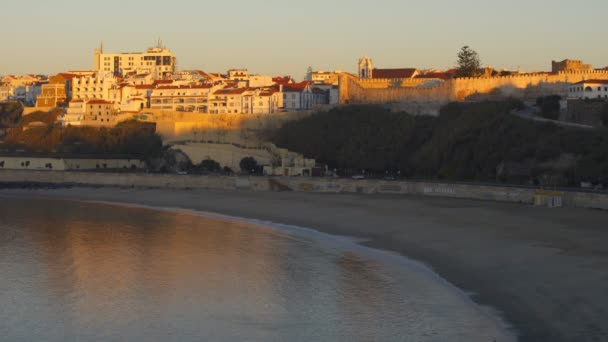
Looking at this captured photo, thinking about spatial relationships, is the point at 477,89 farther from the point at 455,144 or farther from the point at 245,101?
the point at 245,101

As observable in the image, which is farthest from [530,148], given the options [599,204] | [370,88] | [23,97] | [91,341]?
[23,97]

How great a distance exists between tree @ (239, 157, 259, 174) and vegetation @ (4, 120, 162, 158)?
5.55 metres

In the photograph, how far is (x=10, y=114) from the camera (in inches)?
2493

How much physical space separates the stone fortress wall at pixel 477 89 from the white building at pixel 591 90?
96 cm

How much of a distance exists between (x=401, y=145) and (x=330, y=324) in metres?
28.0

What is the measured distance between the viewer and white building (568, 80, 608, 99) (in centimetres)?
4306

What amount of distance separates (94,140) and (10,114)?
14.4 metres

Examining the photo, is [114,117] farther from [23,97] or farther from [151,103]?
[23,97]

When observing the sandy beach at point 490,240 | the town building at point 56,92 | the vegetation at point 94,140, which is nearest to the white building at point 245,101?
the vegetation at point 94,140

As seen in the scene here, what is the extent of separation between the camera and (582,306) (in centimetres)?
1525

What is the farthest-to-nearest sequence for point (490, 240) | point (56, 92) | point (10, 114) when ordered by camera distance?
point (56, 92)
point (10, 114)
point (490, 240)

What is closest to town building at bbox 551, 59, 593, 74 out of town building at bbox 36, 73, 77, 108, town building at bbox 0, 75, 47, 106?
town building at bbox 36, 73, 77, 108

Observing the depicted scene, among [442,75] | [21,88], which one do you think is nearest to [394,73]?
[442,75]

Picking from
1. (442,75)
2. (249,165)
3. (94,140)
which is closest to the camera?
(249,165)
